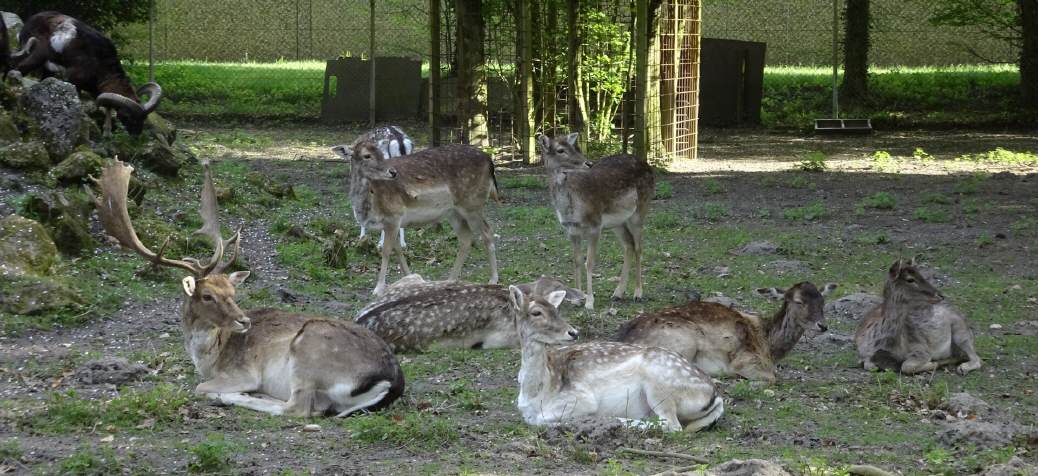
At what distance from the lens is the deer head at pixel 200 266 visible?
709 cm

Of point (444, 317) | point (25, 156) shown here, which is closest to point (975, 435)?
A: point (444, 317)

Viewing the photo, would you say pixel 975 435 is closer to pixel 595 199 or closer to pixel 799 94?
pixel 595 199

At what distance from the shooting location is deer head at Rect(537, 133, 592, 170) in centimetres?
1067

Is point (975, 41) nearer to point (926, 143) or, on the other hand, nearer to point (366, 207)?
point (926, 143)

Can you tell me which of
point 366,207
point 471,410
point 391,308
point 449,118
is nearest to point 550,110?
point 449,118

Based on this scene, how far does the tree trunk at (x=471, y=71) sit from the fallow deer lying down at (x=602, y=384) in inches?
487

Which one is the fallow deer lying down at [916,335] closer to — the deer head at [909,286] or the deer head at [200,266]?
the deer head at [909,286]

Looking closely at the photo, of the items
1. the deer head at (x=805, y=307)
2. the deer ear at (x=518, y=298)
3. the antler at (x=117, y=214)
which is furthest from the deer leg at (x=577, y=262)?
the antler at (x=117, y=214)

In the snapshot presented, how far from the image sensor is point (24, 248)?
364 inches

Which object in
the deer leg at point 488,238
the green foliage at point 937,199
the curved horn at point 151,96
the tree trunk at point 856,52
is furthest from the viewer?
the tree trunk at point 856,52

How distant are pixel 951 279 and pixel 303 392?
6.50 meters

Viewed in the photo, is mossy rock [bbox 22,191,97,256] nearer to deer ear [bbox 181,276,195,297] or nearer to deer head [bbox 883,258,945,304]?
deer ear [bbox 181,276,195,297]

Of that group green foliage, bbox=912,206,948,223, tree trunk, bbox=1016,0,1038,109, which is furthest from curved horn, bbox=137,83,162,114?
tree trunk, bbox=1016,0,1038,109

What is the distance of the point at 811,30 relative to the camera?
28562 mm
